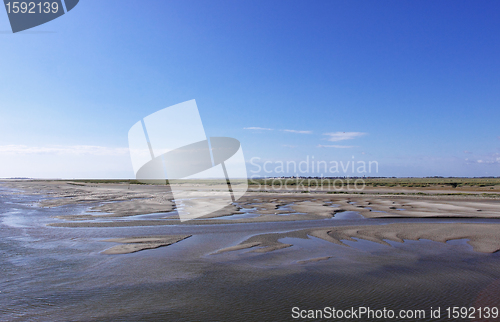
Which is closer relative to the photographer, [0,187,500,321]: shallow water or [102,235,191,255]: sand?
[0,187,500,321]: shallow water

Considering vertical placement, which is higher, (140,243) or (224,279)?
(140,243)

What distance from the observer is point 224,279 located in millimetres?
7398

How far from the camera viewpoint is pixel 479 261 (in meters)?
9.10

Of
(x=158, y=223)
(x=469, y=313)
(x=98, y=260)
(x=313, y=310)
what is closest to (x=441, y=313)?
(x=469, y=313)

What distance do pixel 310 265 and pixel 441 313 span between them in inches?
140

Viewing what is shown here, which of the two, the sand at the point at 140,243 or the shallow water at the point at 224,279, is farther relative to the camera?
the sand at the point at 140,243

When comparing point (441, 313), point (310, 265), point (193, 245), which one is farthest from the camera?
point (193, 245)

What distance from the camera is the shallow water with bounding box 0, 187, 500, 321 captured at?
5.70 metres

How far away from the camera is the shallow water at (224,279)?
5.70m

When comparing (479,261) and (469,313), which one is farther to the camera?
(479,261)

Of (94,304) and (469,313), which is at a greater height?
(94,304)

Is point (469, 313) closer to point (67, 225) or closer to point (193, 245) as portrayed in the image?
point (193, 245)

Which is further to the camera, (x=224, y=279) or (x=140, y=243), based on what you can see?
(x=140, y=243)

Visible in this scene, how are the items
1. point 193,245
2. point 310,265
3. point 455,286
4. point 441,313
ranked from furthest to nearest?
point 193,245
point 310,265
point 455,286
point 441,313
